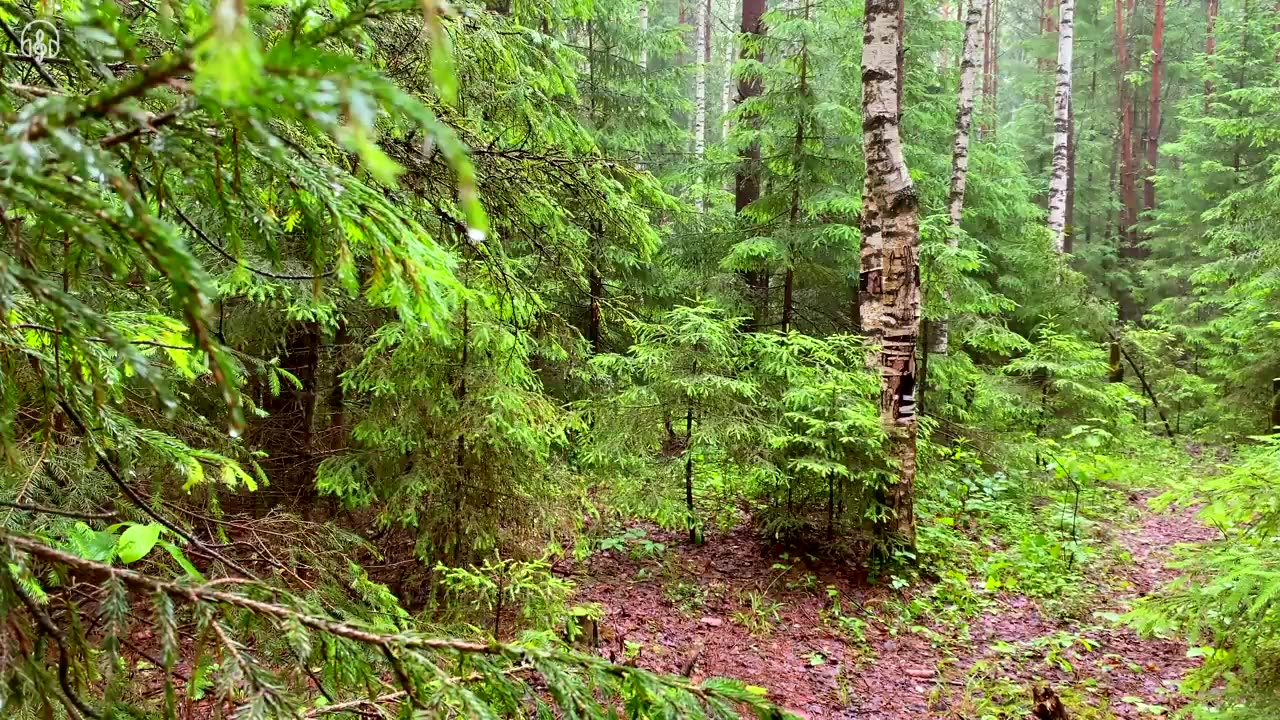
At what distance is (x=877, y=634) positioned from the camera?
5285 millimetres

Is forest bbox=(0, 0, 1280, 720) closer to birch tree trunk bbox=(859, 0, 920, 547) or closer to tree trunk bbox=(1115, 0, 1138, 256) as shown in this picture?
birch tree trunk bbox=(859, 0, 920, 547)

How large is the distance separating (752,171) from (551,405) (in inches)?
226

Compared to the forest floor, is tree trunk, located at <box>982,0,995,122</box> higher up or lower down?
higher up

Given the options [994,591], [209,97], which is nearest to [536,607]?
[209,97]

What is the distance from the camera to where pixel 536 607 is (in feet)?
13.4

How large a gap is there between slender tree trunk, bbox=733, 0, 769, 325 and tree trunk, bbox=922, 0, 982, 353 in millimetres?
2759

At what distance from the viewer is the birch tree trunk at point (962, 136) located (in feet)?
33.1

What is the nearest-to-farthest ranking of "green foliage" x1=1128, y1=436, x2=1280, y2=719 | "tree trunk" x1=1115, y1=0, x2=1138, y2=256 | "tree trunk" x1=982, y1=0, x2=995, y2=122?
"green foliage" x1=1128, y1=436, x2=1280, y2=719 < "tree trunk" x1=1115, y1=0, x2=1138, y2=256 < "tree trunk" x1=982, y1=0, x2=995, y2=122

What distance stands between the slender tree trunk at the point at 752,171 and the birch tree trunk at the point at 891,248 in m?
2.81

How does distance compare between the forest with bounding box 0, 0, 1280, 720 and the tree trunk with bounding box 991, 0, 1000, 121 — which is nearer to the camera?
the forest with bounding box 0, 0, 1280, 720

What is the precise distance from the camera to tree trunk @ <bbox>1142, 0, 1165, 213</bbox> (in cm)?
2053

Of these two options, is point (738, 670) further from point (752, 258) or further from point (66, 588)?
point (752, 258)

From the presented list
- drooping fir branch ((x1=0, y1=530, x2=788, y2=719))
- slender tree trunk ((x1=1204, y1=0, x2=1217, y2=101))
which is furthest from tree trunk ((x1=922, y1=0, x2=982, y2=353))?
slender tree trunk ((x1=1204, y1=0, x2=1217, y2=101))

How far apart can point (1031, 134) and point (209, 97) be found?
1164 inches
